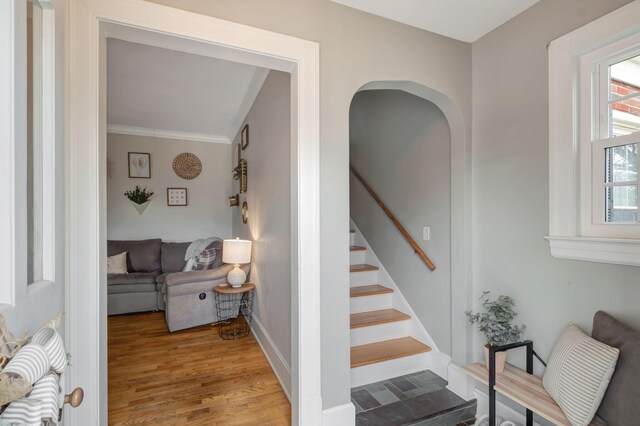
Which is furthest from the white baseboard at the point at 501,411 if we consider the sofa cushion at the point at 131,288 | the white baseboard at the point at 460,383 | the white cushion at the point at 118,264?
the white cushion at the point at 118,264

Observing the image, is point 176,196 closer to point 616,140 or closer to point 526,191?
point 526,191

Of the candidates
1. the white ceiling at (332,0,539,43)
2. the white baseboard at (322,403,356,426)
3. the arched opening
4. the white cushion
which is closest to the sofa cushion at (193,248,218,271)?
the white cushion

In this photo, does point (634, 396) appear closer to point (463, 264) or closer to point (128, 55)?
point (463, 264)

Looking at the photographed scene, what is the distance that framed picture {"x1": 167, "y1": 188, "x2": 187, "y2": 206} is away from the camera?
16.6 feet

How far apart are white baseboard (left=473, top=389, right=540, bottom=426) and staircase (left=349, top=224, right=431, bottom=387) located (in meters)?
0.49

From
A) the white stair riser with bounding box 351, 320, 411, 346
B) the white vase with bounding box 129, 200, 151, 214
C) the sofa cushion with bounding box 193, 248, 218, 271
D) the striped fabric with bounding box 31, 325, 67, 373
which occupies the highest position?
the white vase with bounding box 129, 200, 151, 214

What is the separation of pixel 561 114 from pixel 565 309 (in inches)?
41.5

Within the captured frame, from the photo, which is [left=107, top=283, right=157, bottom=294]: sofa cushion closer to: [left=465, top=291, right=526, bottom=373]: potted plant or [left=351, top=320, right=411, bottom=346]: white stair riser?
[left=351, top=320, right=411, bottom=346]: white stair riser

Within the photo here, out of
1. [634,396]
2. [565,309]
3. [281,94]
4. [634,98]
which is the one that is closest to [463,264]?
[565,309]

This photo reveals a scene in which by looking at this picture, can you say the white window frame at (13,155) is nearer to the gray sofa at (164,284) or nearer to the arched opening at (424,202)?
the arched opening at (424,202)

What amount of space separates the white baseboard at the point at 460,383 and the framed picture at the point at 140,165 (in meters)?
4.91

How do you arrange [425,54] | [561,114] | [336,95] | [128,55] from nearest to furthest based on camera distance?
[561,114] < [336,95] < [425,54] < [128,55]

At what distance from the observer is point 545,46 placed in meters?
1.75

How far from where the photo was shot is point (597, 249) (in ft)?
4.94
